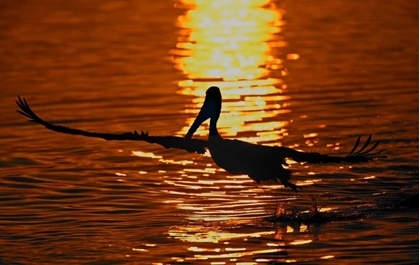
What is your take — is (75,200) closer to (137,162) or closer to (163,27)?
(137,162)

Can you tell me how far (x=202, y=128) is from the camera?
19766 millimetres

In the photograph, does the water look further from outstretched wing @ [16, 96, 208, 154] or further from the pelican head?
the pelican head

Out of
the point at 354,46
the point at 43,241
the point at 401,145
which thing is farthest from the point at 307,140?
the point at 354,46

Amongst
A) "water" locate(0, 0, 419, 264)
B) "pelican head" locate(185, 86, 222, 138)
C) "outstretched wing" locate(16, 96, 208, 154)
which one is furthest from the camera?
"pelican head" locate(185, 86, 222, 138)

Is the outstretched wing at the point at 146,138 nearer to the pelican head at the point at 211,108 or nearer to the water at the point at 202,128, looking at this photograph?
the pelican head at the point at 211,108

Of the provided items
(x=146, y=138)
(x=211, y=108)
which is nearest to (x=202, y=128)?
(x=211, y=108)

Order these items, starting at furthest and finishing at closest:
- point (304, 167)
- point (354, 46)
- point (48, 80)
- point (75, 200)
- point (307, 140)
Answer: point (354, 46)
point (48, 80)
point (307, 140)
point (304, 167)
point (75, 200)

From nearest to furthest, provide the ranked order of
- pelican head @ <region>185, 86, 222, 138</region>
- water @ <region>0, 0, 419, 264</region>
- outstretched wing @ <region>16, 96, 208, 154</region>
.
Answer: outstretched wing @ <region>16, 96, 208, 154</region> < water @ <region>0, 0, 419, 264</region> < pelican head @ <region>185, 86, 222, 138</region>

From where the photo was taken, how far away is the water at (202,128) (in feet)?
45.7

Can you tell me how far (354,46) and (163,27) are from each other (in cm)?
523

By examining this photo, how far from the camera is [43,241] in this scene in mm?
14000

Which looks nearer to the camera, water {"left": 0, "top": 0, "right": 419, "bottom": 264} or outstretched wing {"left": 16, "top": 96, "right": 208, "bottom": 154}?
outstretched wing {"left": 16, "top": 96, "right": 208, "bottom": 154}

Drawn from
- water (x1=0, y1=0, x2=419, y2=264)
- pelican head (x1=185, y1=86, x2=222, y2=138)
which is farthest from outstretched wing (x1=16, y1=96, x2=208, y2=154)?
water (x1=0, y1=0, x2=419, y2=264)

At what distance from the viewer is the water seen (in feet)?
45.7
